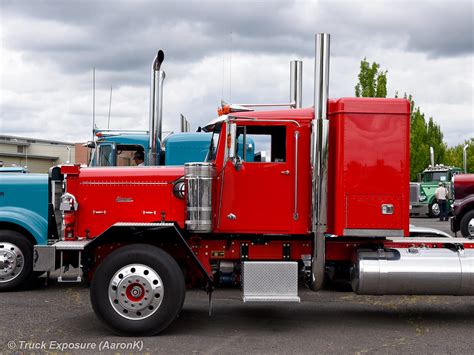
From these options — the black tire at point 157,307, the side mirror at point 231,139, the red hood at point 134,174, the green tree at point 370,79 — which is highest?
the green tree at point 370,79

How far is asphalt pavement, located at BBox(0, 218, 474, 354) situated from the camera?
700 centimetres

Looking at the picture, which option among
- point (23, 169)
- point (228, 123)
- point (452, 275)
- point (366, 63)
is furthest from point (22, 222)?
point (366, 63)

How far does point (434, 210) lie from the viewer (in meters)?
31.4

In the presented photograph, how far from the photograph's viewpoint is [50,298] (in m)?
9.79

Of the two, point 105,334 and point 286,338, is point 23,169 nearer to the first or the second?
point 105,334

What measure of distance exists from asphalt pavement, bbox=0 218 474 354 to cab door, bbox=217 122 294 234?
1299mm

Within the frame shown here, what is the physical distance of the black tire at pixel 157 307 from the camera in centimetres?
725

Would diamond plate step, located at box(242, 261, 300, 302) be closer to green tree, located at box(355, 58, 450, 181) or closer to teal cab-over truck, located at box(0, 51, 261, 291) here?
teal cab-over truck, located at box(0, 51, 261, 291)

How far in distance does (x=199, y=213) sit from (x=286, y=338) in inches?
69.7

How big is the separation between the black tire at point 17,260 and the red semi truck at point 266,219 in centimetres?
219

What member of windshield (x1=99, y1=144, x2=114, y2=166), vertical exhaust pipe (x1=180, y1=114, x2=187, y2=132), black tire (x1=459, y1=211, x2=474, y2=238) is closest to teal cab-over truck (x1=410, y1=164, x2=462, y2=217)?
black tire (x1=459, y1=211, x2=474, y2=238)

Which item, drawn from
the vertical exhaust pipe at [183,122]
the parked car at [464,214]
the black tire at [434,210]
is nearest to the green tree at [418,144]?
the black tire at [434,210]

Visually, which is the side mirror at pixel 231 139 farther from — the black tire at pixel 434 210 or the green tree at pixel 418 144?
the green tree at pixel 418 144

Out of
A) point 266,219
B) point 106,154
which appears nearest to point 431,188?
point 106,154
